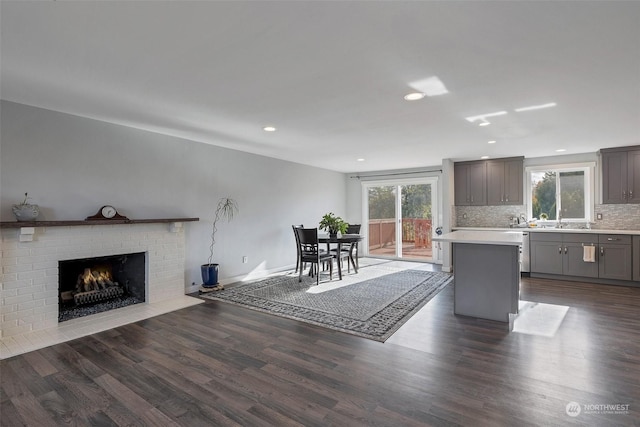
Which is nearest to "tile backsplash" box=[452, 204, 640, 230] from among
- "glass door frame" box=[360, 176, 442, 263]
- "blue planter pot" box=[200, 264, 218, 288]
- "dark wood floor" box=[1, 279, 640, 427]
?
"glass door frame" box=[360, 176, 442, 263]

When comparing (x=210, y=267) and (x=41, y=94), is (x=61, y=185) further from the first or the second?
(x=210, y=267)

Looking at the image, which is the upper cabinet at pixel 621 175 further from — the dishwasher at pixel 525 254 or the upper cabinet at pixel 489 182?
the dishwasher at pixel 525 254

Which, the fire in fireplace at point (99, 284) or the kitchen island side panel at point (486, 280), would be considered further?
the fire in fireplace at point (99, 284)

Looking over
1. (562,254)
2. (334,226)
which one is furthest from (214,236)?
(562,254)

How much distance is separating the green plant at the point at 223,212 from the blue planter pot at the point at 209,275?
0.96ft

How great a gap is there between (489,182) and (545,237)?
144cm

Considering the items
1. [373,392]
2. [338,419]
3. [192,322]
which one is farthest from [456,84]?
[192,322]

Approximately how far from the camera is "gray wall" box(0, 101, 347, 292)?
3141mm

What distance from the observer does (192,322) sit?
3.38 metres

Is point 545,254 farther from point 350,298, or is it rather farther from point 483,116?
point 350,298

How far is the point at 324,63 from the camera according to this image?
2230mm

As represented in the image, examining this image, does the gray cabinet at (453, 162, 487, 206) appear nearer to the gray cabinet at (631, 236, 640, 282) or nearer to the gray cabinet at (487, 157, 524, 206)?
the gray cabinet at (487, 157, 524, 206)

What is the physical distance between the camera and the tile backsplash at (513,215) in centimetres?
537

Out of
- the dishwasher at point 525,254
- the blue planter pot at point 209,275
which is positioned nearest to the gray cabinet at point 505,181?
the dishwasher at point 525,254
